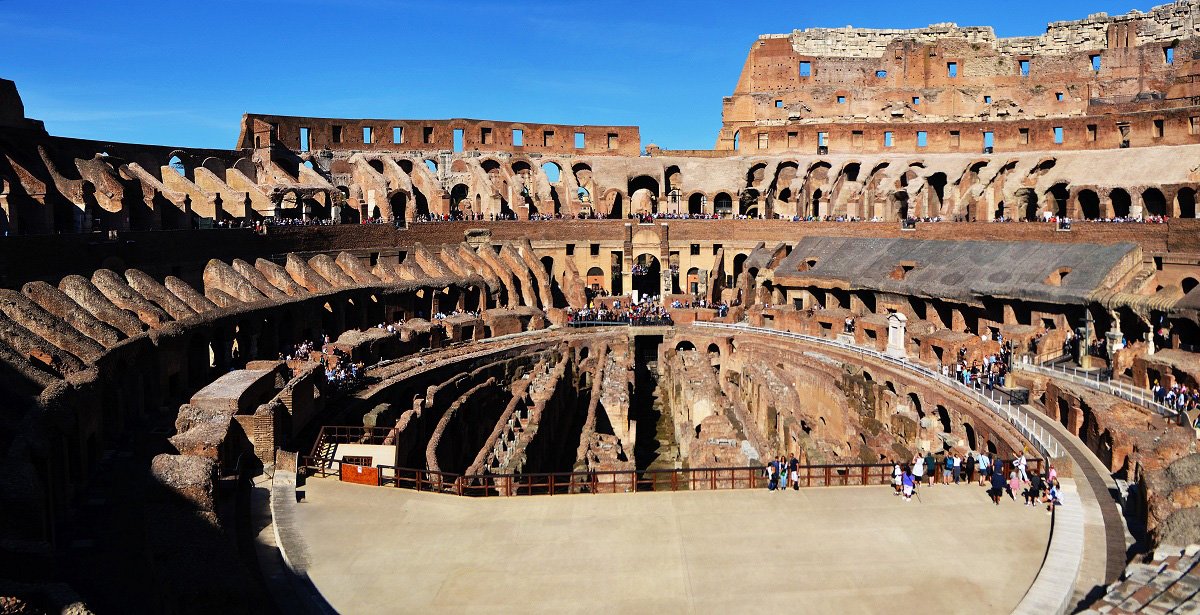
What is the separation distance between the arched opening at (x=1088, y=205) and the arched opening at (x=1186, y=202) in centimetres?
382

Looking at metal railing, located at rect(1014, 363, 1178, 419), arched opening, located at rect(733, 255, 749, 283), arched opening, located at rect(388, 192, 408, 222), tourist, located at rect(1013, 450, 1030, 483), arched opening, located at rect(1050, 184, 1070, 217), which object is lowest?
tourist, located at rect(1013, 450, 1030, 483)

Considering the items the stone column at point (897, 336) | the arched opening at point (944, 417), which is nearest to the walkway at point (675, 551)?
the arched opening at point (944, 417)

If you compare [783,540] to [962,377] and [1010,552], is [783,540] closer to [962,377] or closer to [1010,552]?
[1010,552]

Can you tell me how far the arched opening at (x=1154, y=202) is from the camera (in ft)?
135

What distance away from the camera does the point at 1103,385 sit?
2483 cm

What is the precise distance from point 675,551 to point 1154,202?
36539mm

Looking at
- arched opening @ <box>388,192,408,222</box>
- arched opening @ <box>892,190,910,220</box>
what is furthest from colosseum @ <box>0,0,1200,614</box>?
arched opening @ <box>892,190,910,220</box>

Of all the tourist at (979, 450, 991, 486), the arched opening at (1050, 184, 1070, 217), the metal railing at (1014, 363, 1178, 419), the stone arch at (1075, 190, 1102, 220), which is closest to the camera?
the tourist at (979, 450, 991, 486)

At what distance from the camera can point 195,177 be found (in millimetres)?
41281

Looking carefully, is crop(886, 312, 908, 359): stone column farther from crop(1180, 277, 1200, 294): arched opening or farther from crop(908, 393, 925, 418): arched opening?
crop(1180, 277, 1200, 294): arched opening

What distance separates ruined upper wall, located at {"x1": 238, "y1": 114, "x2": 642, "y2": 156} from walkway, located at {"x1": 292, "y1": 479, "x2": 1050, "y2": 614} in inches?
1427

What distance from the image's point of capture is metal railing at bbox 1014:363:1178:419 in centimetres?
2234

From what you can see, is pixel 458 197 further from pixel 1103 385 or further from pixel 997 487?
pixel 997 487

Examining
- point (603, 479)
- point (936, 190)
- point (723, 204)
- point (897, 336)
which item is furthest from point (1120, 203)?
point (603, 479)
